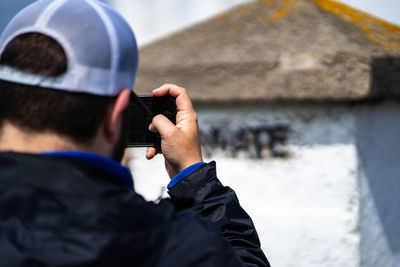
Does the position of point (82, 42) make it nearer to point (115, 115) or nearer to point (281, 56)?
point (115, 115)

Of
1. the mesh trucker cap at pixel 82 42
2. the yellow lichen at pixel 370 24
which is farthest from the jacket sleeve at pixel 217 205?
the yellow lichen at pixel 370 24

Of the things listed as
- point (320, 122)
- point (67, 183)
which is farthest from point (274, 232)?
point (67, 183)

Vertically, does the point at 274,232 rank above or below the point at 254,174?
below

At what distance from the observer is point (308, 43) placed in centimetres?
287

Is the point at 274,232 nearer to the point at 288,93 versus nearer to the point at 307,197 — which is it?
the point at 307,197

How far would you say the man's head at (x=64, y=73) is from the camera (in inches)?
31.9

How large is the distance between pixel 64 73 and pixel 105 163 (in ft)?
0.59

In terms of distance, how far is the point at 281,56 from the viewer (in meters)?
2.84

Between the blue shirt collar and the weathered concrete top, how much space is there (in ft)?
6.71

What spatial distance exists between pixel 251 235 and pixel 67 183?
0.55 metres

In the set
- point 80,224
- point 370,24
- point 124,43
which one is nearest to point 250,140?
point 370,24

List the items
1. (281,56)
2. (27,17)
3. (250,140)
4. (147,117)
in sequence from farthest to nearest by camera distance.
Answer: (250,140) < (281,56) < (147,117) < (27,17)

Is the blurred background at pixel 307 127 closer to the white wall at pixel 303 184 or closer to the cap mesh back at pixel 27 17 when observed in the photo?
the white wall at pixel 303 184

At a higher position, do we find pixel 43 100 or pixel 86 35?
pixel 86 35
